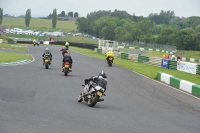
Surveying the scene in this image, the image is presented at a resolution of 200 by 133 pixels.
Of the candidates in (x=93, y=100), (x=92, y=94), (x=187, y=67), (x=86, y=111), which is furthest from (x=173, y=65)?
(x=86, y=111)

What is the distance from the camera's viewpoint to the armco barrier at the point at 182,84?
19.6 m

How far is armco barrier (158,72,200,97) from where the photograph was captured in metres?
19.6

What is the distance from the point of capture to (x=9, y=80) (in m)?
18.0

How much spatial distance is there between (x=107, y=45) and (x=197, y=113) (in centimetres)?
4717

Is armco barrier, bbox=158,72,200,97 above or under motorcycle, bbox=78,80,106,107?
under

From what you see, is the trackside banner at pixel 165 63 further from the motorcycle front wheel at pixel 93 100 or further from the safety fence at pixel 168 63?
the motorcycle front wheel at pixel 93 100

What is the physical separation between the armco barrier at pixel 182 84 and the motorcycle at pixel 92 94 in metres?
7.27

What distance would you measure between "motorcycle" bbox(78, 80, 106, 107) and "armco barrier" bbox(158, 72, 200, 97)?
23.9 feet

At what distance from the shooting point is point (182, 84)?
70.6ft

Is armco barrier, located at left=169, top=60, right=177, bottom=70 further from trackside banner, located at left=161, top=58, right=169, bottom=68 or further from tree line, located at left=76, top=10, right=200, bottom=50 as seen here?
tree line, located at left=76, top=10, right=200, bottom=50

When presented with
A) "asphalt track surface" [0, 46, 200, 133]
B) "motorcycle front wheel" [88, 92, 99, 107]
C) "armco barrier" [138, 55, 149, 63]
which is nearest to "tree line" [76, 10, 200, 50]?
"armco barrier" [138, 55, 149, 63]

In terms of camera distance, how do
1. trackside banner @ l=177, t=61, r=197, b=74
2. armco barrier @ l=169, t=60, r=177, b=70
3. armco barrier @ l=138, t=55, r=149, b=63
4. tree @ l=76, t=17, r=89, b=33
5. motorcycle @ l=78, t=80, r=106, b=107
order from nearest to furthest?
motorcycle @ l=78, t=80, r=106, b=107 < trackside banner @ l=177, t=61, r=197, b=74 < armco barrier @ l=169, t=60, r=177, b=70 < armco barrier @ l=138, t=55, r=149, b=63 < tree @ l=76, t=17, r=89, b=33

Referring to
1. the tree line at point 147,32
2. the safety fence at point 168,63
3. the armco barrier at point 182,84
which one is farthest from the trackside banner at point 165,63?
the tree line at point 147,32

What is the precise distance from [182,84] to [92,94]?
9.54 metres
